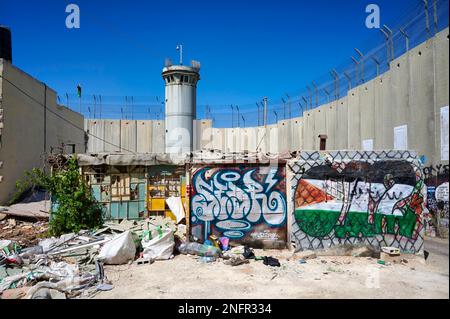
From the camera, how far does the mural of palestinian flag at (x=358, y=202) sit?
783 cm

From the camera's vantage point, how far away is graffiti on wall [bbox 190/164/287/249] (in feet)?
27.5

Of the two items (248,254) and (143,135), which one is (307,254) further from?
(143,135)

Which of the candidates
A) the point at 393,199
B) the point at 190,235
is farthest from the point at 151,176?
the point at 393,199

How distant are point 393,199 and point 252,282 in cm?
437

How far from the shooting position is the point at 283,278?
6.39m

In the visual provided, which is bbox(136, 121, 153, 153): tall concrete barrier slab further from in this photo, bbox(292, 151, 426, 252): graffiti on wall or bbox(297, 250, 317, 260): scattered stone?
bbox(297, 250, 317, 260): scattered stone

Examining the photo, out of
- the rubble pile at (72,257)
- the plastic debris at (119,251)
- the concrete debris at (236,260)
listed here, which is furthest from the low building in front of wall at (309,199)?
the plastic debris at (119,251)

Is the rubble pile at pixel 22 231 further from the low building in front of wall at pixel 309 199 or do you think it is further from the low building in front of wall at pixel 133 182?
the low building in front of wall at pixel 309 199

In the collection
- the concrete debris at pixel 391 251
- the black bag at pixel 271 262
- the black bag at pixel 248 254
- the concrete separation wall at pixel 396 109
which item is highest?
the concrete separation wall at pixel 396 109

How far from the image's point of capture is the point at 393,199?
25.8ft

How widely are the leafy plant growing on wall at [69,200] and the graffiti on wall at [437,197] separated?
32.8 feet

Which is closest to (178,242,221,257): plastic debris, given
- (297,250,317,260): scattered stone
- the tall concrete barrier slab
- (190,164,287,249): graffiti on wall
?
(190,164,287,249): graffiti on wall

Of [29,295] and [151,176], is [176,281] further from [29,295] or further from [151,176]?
[151,176]

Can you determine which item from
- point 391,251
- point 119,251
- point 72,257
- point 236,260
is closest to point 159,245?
point 119,251
